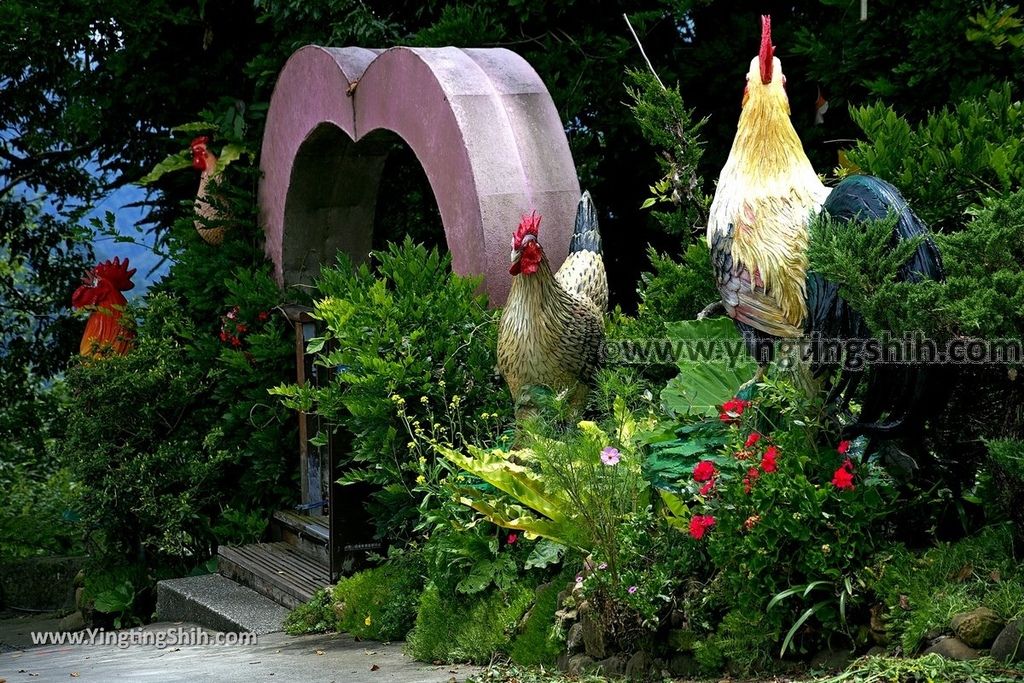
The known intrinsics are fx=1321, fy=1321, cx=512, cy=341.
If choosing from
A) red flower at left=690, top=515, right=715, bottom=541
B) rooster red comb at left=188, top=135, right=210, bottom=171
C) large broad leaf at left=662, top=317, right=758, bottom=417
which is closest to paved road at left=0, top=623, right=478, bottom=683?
red flower at left=690, top=515, right=715, bottom=541

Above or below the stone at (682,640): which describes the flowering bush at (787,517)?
above

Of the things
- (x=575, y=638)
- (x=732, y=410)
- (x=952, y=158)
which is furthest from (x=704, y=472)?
(x=952, y=158)

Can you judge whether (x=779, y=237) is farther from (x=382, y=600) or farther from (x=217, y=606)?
(x=217, y=606)

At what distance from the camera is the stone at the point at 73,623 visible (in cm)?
1021

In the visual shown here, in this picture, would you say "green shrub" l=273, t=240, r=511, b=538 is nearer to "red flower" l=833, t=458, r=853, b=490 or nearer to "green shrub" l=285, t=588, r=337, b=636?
"green shrub" l=285, t=588, r=337, b=636

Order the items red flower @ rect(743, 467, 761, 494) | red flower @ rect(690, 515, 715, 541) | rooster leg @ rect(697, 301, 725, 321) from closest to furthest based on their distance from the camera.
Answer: red flower @ rect(743, 467, 761, 494) → red flower @ rect(690, 515, 715, 541) → rooster leg @ rect(697, 301, 725, 321)

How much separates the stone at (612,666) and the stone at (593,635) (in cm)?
6

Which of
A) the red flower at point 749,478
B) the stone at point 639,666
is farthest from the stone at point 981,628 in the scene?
the stone at point 639,666

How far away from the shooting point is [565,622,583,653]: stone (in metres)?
5.49

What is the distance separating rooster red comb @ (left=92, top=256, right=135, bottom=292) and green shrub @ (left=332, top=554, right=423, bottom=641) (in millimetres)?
4415

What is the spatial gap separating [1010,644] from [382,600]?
146 inches

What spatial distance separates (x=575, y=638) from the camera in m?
5.51

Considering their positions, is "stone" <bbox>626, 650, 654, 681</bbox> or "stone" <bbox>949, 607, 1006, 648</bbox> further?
"stone" <bbox>626, 650, 654, 681</bbox>

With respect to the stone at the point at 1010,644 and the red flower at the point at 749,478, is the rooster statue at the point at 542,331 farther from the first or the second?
the stone at the point at 1010,644
